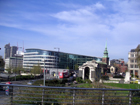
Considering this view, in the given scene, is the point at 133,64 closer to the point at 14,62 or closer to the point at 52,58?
the point at 52,58

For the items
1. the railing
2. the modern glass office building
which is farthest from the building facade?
the railing

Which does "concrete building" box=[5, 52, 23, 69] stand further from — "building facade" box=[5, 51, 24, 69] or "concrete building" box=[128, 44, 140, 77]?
"concrete building" box=[128, 44, 140, 77]

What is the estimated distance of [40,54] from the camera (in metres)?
103

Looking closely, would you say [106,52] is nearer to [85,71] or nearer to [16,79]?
[85,71]

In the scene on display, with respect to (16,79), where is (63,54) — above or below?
above

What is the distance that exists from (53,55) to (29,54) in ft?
64.6

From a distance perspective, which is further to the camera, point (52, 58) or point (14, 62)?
point (14, 62)

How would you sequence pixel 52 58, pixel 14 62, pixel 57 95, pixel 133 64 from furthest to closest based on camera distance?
pixel 14 62
pixel 52 58
pixel 133 64
pixel 57 95

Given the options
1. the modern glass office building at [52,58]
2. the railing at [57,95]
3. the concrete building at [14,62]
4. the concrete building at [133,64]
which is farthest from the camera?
the modern glass office building at [52,58]

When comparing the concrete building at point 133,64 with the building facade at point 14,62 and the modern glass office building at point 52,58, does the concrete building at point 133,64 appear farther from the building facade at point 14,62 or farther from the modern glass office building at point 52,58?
the building facade at point 14,62

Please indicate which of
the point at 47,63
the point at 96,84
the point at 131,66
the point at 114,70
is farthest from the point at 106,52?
the point at 96,84

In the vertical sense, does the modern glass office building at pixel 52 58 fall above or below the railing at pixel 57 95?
above

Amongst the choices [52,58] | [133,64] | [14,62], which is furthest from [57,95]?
[14,62]

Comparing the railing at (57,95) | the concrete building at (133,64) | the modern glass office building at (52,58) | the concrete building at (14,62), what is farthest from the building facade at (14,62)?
the concrete building at (133,64)
